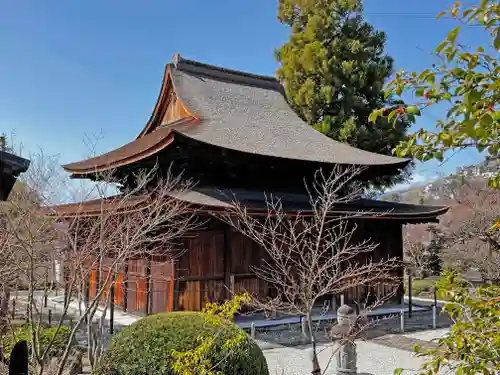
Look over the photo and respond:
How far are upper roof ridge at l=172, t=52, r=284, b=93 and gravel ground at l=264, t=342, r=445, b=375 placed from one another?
34.0ft

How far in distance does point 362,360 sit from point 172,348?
4.34m

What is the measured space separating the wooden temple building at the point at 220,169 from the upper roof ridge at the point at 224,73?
49 mm

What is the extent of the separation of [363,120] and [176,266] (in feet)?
38.3

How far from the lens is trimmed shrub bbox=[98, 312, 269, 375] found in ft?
15.5

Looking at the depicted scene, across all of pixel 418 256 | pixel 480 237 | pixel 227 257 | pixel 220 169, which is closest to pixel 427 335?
pixel 227 257

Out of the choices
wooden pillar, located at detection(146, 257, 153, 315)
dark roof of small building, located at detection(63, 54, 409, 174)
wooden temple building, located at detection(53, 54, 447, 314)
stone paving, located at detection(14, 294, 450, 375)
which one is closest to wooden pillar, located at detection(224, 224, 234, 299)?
wooden temple building, located at detection(53, 54, 447, 314)

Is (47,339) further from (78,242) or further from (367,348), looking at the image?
(367,348)

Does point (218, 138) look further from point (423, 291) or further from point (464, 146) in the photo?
point (423, 291)

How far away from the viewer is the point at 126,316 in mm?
10922

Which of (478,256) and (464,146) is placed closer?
(464,146)

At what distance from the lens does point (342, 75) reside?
18188 millimetres

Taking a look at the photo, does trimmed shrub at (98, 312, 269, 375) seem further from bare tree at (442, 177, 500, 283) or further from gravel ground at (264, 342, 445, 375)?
bare tree at (442, 177, 500, 283)

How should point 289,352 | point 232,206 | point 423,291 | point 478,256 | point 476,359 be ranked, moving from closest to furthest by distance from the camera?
1. point 476,359
2. point 289,352
3. point 232,206
4. point 478,256
5. point 423,291

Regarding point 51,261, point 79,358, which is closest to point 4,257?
point 51,261
